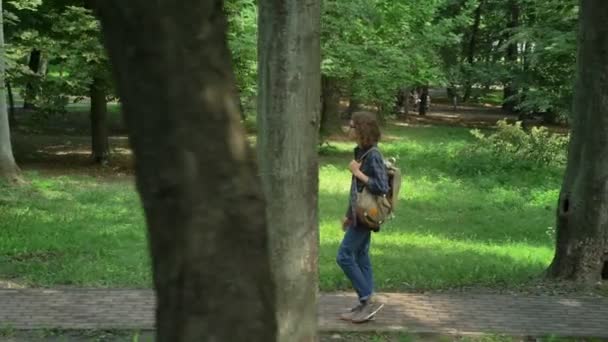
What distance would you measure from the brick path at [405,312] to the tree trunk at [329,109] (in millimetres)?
17966

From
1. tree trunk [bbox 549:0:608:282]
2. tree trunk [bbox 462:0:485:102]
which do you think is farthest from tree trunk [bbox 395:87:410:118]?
tree trunk [bbox 549:0:608:282]

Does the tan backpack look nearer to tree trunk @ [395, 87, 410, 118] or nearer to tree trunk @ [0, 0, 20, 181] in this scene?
tree trunk @ [0, 0, 20, 181]

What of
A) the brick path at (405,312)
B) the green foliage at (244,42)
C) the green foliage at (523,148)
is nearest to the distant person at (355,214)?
the brick path at (405,312)

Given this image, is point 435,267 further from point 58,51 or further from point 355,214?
point 58,51

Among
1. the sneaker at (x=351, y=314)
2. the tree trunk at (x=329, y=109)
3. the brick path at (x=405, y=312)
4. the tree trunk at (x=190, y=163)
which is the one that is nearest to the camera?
the tree trunk at (x=190, y=163)

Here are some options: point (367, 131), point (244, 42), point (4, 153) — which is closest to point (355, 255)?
point (367, 131)

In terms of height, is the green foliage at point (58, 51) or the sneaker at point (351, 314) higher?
the green foliage at point (58, 51)

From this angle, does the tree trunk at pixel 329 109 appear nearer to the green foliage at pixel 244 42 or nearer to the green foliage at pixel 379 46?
the green foliage at pixel 379 46

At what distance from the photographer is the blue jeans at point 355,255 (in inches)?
258

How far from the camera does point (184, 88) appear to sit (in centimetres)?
236

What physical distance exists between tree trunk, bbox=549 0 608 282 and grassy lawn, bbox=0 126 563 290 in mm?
733

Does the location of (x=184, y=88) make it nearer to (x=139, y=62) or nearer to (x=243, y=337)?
(x=139, y=62)

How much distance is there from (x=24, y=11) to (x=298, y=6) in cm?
1636

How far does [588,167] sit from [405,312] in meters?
2.40
